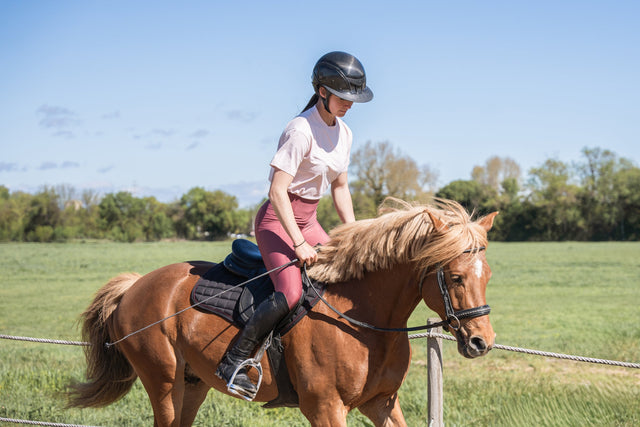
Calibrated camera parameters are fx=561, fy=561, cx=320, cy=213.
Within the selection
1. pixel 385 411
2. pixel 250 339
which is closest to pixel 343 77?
pixel 250 339

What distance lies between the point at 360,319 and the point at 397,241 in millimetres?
550

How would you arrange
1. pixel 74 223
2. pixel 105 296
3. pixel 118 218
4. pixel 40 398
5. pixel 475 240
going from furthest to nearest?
pixel 118 218, pixel 74 223, pixel 40 398, pixel 105 296, pixel 475 240

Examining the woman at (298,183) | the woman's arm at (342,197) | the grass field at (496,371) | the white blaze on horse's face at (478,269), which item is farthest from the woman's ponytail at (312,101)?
the grass field at (496,371)

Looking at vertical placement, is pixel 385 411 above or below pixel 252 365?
below

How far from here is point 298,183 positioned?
12.1 feet

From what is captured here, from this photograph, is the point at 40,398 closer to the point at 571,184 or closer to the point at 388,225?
the point at 388,225

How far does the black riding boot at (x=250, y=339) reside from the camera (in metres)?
3.48

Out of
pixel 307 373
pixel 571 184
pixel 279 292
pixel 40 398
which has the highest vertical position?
pixel 571 184

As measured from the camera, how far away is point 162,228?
9350cm

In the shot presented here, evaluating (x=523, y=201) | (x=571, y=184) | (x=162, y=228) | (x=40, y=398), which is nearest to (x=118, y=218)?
(x=162, y=228)

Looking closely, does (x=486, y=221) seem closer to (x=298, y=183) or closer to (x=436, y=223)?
(x=436, y=223)

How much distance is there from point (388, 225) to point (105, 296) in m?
2.65

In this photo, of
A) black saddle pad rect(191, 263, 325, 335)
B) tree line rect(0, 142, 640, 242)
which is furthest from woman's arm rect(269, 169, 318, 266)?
tree line rect(0, 142, 640, 242)

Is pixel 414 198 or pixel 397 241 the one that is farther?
pixel 414 198
